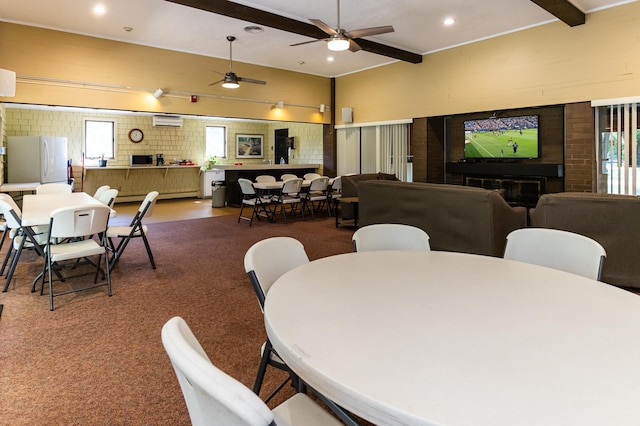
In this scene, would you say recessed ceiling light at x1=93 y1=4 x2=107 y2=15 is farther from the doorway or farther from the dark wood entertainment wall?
the doorway

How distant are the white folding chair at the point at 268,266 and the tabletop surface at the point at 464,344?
0.54 feet

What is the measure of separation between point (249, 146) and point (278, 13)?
7.43 m

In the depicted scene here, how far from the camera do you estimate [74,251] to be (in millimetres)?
3498

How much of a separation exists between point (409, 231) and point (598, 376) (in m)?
1.53

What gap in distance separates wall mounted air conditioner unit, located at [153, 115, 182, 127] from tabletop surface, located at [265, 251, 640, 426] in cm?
1039

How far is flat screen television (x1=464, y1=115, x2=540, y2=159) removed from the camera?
694 centimetres

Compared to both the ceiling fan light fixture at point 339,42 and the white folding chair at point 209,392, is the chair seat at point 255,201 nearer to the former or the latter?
the ceiling fan light fixture at point 339,42

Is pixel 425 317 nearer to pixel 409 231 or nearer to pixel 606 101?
pixel 409 231

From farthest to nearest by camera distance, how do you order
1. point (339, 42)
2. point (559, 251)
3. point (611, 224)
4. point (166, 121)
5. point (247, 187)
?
point (166, 121) → point (247, 187) → point (339, 42) → point (611, 224) → point (559, 251)

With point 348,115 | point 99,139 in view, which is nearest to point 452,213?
point 348,115

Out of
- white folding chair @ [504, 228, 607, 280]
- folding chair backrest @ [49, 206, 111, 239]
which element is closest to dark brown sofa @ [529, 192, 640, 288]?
white folding chair @ [504, 228, 607, 280]

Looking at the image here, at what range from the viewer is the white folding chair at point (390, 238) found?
235 centimetres

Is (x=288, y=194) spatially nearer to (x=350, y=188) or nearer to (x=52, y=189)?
(x=350, y=188)

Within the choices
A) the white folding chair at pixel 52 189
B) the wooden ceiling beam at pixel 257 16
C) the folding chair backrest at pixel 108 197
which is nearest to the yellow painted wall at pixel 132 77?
the white folding chair at pixel 52 189
